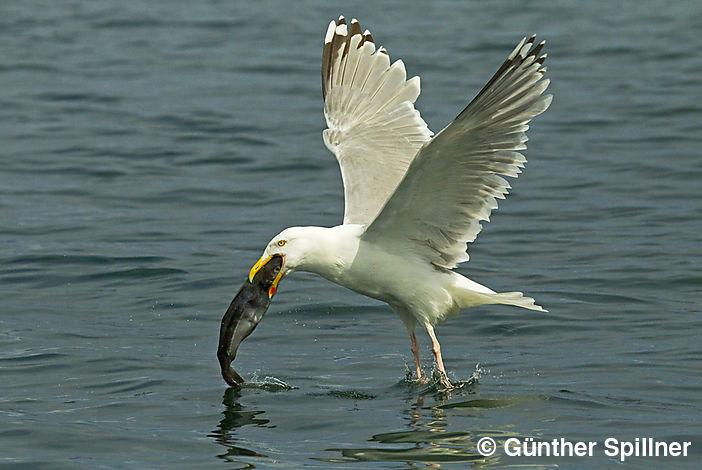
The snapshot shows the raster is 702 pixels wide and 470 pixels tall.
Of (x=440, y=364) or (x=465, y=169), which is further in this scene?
(x=440, y=364)

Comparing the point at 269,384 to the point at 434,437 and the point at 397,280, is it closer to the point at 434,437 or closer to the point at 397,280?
the point at 397,280

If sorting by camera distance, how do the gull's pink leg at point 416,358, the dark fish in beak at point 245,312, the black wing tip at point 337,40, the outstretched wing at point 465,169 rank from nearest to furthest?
A: the outstretched wing at point 465,169 → the dark fish in beak at point 245,312 → the gull's pink leg at point 416,358 → the black wing tip at point 337,40

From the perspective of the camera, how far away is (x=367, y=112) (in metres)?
9.81

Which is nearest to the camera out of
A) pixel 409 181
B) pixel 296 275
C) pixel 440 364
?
pixel 409 181

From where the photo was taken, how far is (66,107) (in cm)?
1848

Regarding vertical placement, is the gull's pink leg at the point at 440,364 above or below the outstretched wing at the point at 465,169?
below

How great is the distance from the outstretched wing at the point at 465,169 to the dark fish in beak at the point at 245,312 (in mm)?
682

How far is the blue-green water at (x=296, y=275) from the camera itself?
752cm

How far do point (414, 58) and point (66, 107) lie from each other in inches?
238

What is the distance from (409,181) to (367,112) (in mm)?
2121

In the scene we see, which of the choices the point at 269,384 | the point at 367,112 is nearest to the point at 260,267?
the point at 269,384

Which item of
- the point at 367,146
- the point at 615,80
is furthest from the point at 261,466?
the point at 615,80

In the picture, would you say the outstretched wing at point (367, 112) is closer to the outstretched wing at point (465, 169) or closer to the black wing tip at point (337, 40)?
the black wing tip at point (337, 40)

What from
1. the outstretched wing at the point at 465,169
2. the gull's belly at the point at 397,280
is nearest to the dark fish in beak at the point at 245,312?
the gull's belly at the point at 397,280
